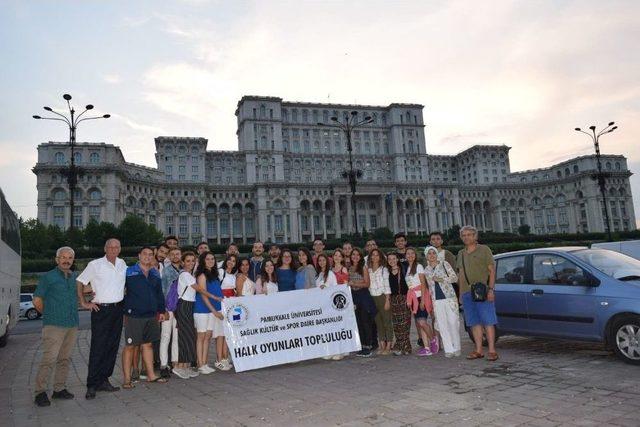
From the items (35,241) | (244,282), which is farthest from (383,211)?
(244,282)

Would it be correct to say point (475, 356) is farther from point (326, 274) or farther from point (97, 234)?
point (97, 234)

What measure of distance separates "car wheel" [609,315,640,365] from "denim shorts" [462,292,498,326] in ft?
6.07

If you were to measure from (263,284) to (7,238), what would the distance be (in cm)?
752

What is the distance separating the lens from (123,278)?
24.2 feet

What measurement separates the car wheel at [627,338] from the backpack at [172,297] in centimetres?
748

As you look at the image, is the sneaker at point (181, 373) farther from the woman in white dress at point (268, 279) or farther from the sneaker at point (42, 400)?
the woman in white dress at point (268, 279)

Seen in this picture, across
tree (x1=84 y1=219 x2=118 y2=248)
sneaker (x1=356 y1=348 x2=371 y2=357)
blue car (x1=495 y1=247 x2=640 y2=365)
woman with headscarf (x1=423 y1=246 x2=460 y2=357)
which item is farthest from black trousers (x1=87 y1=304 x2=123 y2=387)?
tree (x1=84 y1=219 x2=118 y2=248)

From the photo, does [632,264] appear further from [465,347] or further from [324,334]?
[324,334]

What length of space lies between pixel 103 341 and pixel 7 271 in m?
6.28

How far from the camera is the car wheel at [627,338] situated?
6.75 m

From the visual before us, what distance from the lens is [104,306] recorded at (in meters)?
7.16

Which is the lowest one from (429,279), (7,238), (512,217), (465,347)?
(465,347)

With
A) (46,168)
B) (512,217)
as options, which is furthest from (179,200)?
(512,217)

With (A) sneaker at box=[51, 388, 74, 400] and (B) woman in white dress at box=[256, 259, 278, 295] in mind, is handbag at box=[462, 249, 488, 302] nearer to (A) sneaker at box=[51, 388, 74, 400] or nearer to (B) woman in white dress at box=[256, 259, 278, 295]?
(B) woman in white dress at box=[256, 259, 278, 295]
